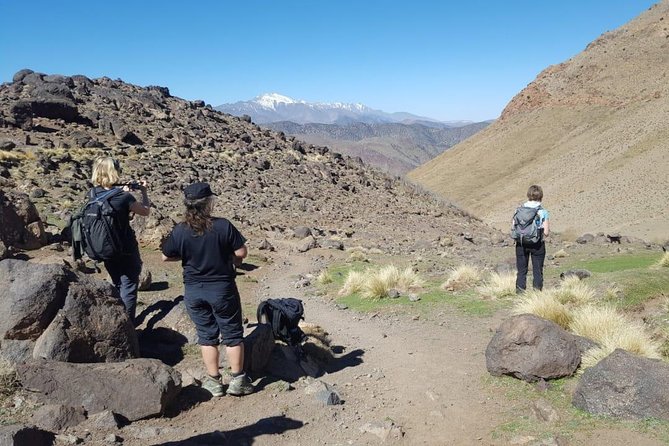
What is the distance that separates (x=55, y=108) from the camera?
31266mm

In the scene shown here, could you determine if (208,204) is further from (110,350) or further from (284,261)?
(284,261)

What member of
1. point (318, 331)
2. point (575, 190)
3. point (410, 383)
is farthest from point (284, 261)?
point (575, 190)

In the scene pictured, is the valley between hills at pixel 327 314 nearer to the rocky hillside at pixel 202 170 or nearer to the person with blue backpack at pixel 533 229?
the rocky hillside at pixel 202 170

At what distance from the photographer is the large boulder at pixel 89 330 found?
488cm

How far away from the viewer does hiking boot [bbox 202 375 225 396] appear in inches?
208

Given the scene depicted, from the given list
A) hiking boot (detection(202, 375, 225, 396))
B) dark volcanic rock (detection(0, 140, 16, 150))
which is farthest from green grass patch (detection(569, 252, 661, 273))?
dark volcanic rock (detection(0, 140, 16, 150))

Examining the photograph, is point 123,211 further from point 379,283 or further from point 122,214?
point 379,283

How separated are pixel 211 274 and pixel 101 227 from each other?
148cm

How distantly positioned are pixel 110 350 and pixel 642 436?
4789 mm

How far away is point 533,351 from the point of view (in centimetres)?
561

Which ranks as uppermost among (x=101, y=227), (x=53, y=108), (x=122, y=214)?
(x=53, y=108)

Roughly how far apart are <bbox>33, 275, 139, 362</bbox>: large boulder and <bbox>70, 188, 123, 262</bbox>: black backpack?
37 centimetres

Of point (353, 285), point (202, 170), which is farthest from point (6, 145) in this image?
point (353, 285)

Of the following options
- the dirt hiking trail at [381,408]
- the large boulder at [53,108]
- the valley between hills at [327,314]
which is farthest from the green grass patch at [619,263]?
the large boulder at [53,108]
